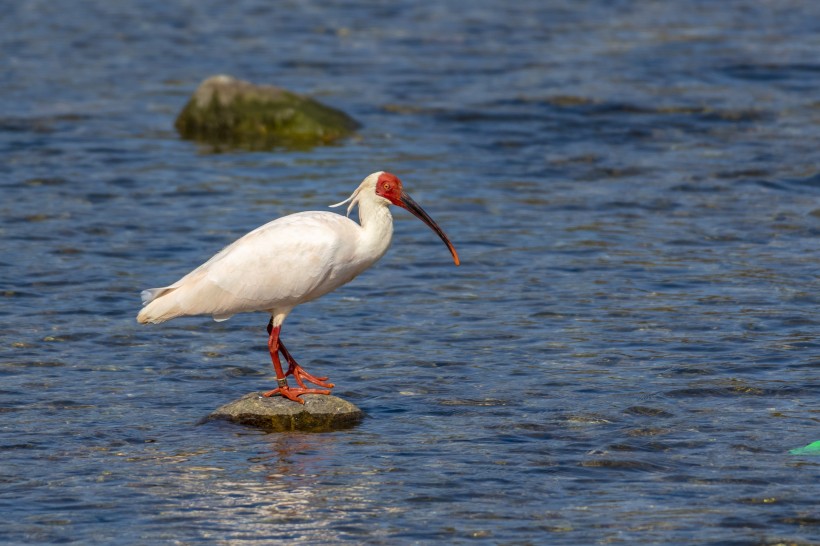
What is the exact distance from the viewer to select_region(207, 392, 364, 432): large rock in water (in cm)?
945

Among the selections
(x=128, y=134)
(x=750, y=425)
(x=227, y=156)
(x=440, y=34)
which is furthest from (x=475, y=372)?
(x=440, y=34)

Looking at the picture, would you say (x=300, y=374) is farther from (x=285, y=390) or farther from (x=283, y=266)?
(x=283, y=266)

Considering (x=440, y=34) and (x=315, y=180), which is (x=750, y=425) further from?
(x=440, y=34)

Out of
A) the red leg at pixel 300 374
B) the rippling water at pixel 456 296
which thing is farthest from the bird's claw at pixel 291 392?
the rippling water at pixel 456 296

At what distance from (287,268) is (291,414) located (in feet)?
3.19

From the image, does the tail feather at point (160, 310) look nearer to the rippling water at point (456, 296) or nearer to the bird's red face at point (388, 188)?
the rippling water at point (456, 296)

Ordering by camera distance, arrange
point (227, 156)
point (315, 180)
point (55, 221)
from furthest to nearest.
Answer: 1. point (227, 156)
2. point (315, 180)
3. point (55, 221)

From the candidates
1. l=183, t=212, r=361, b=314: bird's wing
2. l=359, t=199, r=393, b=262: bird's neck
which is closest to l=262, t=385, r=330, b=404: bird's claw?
l=183, t=212, r=361, b=314: bird's wing

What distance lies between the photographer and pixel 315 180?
54.9 ft

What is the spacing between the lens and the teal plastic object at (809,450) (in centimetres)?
854

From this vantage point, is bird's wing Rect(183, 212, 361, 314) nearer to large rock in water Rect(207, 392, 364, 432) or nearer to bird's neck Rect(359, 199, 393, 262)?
bird's neck Rect(359, 199, 393, 262)

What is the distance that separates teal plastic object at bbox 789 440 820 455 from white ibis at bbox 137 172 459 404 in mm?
3023

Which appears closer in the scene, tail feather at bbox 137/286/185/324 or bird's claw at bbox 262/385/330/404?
bird's claw at bbox 262/385/330/404

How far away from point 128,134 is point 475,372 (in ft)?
32.4
